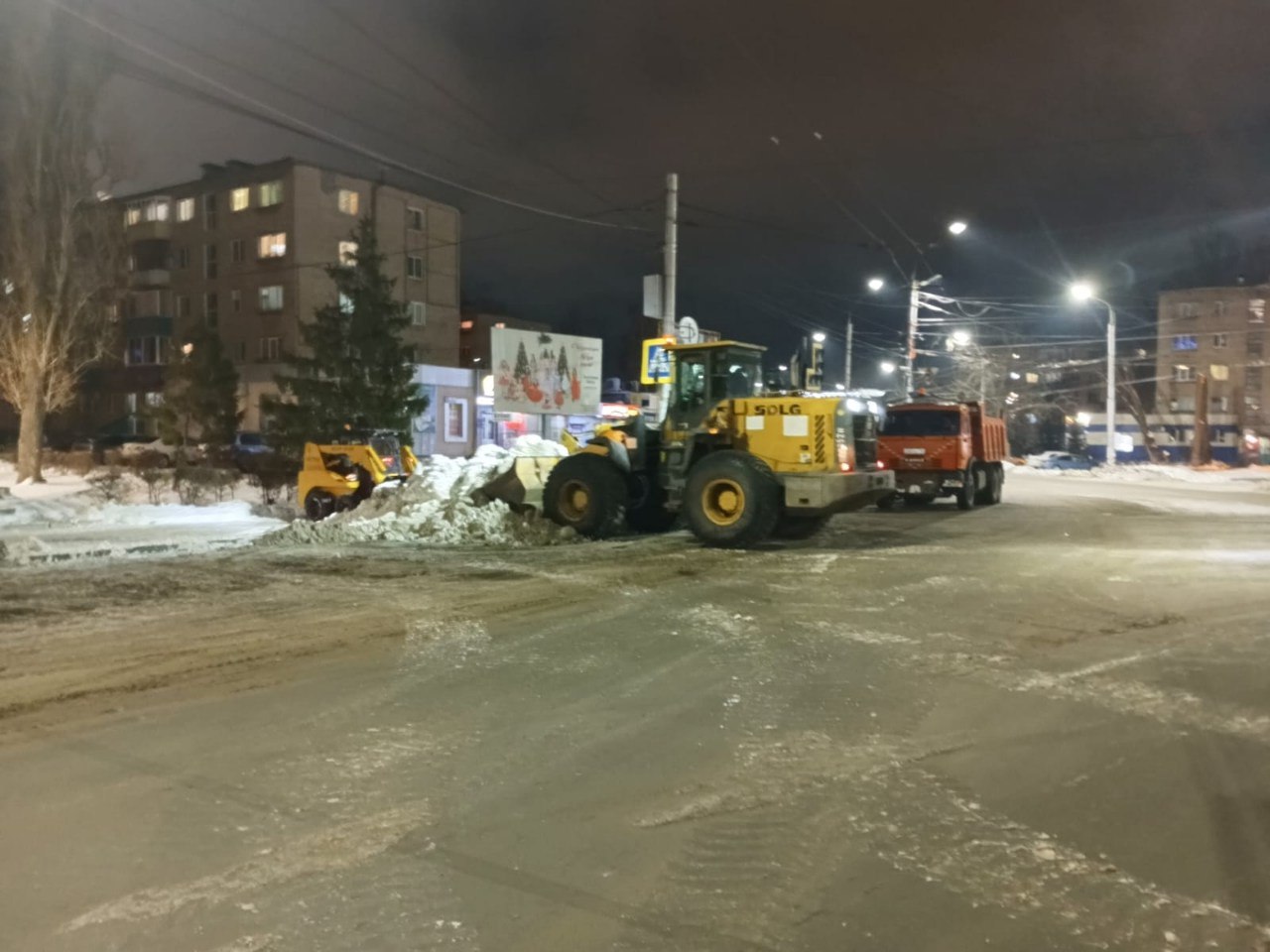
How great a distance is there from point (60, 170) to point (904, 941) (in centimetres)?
3187

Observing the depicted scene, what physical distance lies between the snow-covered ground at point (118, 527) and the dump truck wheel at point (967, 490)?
14.6 m

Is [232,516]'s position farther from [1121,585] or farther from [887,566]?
[1121,585]

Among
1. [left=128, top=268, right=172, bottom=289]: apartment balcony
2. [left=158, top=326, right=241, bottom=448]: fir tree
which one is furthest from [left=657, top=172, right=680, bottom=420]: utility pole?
[left=128, top=268, right=172, bottom=289]: apartment balcony

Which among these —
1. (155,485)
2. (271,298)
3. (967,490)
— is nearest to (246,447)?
(271,298)

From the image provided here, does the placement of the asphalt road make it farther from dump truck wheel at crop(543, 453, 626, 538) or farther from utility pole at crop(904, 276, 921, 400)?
utility pole at crop(904, 276, 921, 400)

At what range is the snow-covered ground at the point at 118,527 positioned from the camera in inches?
571

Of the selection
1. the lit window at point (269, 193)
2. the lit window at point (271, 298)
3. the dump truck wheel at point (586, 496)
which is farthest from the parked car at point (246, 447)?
the dump truck wheel at point (586, 496)

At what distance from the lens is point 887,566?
1381cm

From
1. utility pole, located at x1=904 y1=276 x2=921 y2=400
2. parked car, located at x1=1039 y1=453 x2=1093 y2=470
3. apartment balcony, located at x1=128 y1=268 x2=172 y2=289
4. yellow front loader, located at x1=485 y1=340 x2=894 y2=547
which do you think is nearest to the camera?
yellow front loader, located at x1=485 y1=340 x2=894 y2=547

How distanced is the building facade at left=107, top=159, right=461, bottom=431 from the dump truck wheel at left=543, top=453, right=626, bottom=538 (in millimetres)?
31827

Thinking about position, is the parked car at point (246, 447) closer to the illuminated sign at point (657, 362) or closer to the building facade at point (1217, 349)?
the illuminated sign at point (657, 362)

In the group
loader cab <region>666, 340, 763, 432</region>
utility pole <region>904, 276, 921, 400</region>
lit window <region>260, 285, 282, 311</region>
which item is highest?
lit window <region>260, 285, 282, 311</region>

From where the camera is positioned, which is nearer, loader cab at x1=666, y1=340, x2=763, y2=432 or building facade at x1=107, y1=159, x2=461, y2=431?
loader cab at x1=666, y1=340, x2=763, y2=432

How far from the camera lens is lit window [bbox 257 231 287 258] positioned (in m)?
49.9
